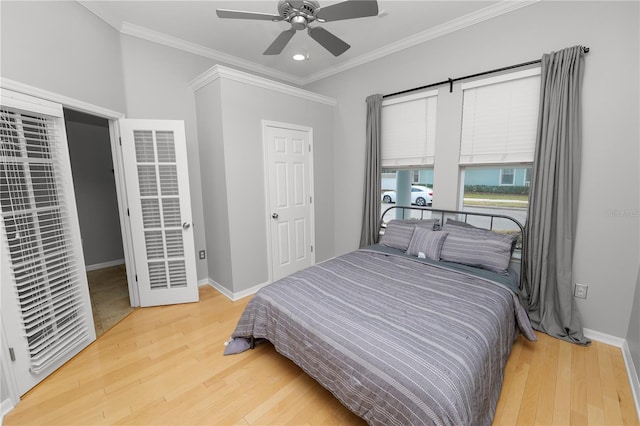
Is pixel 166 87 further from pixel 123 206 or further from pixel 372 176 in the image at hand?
pixel 372 176

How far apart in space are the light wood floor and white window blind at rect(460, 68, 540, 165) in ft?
5.60

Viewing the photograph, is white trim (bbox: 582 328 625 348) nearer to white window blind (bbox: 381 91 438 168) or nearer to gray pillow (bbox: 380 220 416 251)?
gray pillow (bbox: 380 220 416 251)

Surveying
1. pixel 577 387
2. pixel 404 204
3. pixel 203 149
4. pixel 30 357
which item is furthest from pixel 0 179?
pixel 577 387

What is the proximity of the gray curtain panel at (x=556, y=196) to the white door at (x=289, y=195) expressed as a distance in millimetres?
2500

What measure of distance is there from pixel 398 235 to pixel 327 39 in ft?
6.64

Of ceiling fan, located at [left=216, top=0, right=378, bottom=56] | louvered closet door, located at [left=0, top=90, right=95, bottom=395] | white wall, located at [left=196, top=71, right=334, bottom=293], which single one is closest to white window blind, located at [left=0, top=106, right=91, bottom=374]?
louvered closet door, located at [left=0, top=90, right=95, bottom=395]

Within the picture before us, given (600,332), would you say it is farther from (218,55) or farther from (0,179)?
(218,55)

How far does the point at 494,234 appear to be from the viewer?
2471mm

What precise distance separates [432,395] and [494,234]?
183 centimetres

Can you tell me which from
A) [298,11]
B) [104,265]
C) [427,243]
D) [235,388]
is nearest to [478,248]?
[427,243]

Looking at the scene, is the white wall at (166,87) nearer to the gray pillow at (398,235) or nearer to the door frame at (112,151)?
the door frame at (112,151)

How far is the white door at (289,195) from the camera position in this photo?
10.9 ft

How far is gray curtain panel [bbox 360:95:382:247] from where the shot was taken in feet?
11.1

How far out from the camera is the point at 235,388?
1835mm
